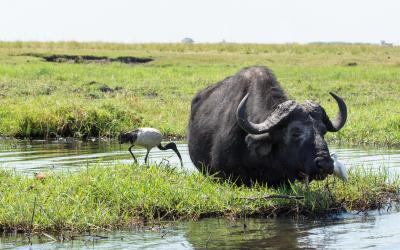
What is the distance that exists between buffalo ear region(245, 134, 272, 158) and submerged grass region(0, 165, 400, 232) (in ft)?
1.35

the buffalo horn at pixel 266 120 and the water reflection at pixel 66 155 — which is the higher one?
the buffalo horn at pixel 266 120

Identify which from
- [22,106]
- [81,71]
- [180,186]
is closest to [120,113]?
[22,106]

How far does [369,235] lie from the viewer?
7.89 m

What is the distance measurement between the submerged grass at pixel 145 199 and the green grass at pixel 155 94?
5694 mm

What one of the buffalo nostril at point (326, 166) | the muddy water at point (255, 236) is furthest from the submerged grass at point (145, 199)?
the buffalo nostril at point (326, 166)

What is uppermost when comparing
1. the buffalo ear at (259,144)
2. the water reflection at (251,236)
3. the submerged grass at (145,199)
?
the buffalo ear at (259,144)

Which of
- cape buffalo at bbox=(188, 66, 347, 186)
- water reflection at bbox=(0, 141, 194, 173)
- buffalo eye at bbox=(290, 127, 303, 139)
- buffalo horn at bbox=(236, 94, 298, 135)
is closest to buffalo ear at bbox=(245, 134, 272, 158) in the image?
cape buffalo at bbox=(188, 66, 347, 186)

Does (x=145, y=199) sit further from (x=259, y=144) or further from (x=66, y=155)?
(x=66, y=155)

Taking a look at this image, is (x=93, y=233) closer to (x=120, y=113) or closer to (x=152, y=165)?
(x=152, y=165)

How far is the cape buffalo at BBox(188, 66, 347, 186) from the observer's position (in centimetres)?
871

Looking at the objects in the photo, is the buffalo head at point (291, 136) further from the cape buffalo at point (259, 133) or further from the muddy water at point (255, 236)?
the muddy water at point (255, 236)

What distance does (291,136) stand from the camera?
8.84 metres

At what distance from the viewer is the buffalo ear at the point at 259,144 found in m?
9.01

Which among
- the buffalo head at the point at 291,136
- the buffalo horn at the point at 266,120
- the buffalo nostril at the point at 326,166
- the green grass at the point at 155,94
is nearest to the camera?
the buffalo nostril at the point at 326,166
